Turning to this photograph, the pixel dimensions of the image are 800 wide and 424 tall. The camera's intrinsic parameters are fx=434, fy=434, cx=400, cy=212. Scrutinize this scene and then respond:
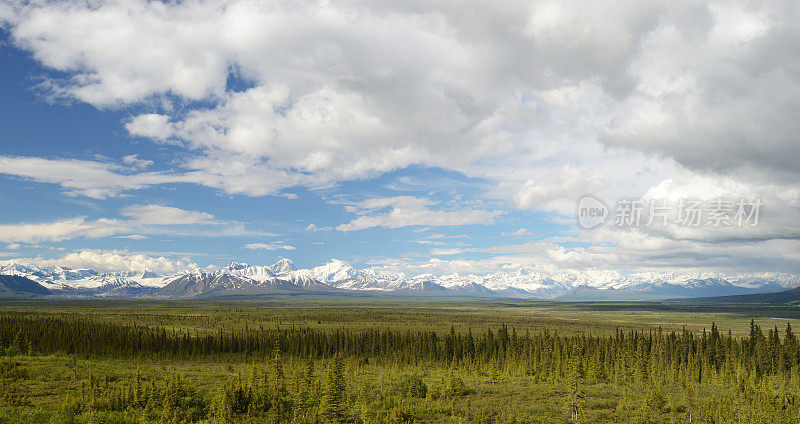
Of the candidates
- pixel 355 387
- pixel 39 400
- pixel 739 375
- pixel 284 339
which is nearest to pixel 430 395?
pixel 355 387

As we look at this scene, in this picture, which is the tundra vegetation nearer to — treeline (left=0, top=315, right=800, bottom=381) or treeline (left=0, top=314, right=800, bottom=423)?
treeline (left=0, top=314, right=800, bottom=423)

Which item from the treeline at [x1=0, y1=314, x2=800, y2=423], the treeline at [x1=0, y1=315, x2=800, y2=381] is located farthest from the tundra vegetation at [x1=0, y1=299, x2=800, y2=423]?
the treeline at [x1=0, y1=315, x2=800, y2=381]

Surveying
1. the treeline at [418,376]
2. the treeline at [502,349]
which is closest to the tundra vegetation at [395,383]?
the treeline at [418,376]

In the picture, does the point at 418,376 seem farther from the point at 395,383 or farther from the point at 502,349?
the point at 502,349

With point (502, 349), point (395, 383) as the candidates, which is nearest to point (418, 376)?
point (395, 383)

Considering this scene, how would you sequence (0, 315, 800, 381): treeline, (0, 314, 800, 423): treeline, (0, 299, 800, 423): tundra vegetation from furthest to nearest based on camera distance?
(0, 315, 800, 381): treeline, (0, 314, 800, 423): treeline, (0, 299, 800, 423): tundra vegetation

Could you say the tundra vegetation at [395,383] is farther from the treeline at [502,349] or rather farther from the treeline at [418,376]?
the treeline at [502,349]

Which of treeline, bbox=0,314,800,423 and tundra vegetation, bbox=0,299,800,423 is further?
treeline, bbox=0,314,800,423

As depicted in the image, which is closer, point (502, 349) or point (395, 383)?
point (395, 383)

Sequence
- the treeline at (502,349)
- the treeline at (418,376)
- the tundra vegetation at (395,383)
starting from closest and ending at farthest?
the tundra vegetation at (395,383) < the treeline at (418,376) < the treeline at (502,349)

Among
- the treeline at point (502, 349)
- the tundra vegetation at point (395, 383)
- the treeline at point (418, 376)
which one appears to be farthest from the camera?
the treeline at point (502, 349)

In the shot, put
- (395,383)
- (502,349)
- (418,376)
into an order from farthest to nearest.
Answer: (502,349) < (418,376) < (395,383)

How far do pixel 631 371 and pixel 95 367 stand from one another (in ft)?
345

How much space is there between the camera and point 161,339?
124m
